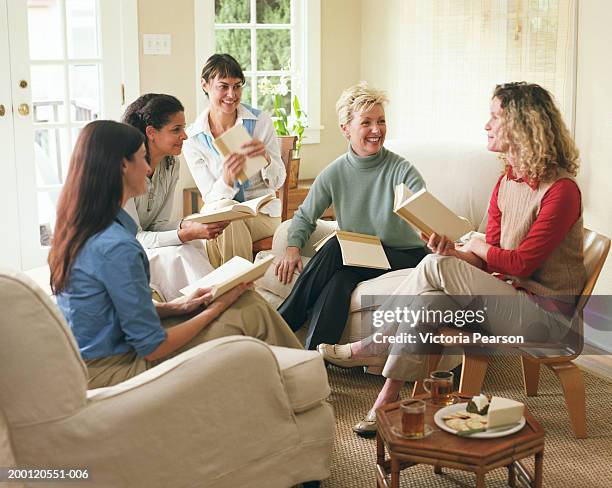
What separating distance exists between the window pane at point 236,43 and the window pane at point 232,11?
63mm

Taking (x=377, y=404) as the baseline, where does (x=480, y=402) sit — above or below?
above

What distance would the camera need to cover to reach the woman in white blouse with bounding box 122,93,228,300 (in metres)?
3.46

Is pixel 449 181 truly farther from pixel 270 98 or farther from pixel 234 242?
pixel 270 98

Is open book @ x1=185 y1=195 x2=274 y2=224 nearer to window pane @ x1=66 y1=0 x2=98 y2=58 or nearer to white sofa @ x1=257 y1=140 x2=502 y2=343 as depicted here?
white sofa @ x1=257 y1=140 x2=502 y2=343

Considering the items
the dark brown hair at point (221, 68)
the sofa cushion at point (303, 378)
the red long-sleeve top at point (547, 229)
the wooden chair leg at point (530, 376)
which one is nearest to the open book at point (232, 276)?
the sofa cushion at point (303, 378)

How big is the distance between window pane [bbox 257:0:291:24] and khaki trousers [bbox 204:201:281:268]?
7.25 feet

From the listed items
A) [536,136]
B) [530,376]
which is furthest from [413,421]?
[530,376]

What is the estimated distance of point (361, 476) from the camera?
9.27 feet

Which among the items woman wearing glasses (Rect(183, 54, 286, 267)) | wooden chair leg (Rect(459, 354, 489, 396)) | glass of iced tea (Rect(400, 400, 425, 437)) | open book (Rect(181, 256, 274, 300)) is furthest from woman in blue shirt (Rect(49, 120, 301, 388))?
woman wearing glasses (Rect(183, 54, 286, 267))

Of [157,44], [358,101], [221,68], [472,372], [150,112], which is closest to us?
[472,372]

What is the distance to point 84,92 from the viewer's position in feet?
17.6

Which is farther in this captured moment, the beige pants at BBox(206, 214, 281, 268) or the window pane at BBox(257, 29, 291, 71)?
the window pane at BBox(257, 29, 291, 71)

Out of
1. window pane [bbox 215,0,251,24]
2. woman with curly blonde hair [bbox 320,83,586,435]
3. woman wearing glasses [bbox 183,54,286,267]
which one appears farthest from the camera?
window pane [bbox 215,0,251,24]

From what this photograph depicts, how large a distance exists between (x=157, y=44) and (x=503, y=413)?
3.79m
